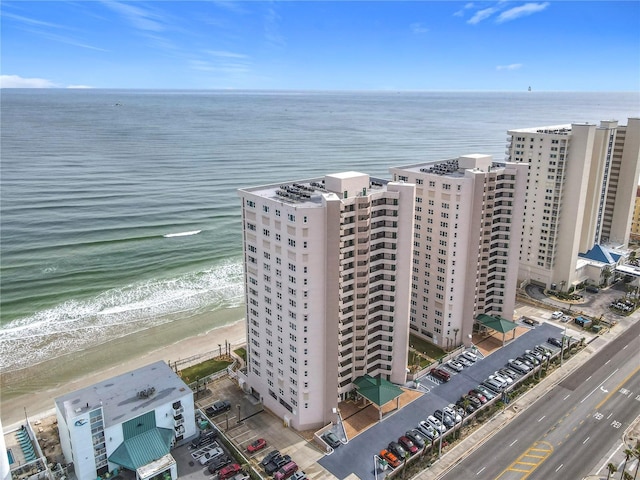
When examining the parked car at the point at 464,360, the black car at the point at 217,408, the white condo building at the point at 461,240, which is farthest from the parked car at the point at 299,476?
the white condo building at the point at 461,240

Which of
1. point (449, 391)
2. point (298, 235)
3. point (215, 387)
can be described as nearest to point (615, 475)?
point (449, 391)

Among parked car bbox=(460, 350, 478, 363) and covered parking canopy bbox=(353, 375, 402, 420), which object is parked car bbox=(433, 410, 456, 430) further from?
parked car bbox=(460, 350, 478, 363)

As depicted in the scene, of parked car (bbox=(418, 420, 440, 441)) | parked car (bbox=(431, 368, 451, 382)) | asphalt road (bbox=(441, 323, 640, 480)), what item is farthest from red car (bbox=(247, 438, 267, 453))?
parked car (bbox=(431, 368, 451, 382))

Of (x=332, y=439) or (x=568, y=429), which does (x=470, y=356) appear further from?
(x=332, y=439)

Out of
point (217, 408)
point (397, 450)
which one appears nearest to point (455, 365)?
point (397, 450)

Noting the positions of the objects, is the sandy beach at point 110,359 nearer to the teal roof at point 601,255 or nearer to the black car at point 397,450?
the black car at point 397,450
